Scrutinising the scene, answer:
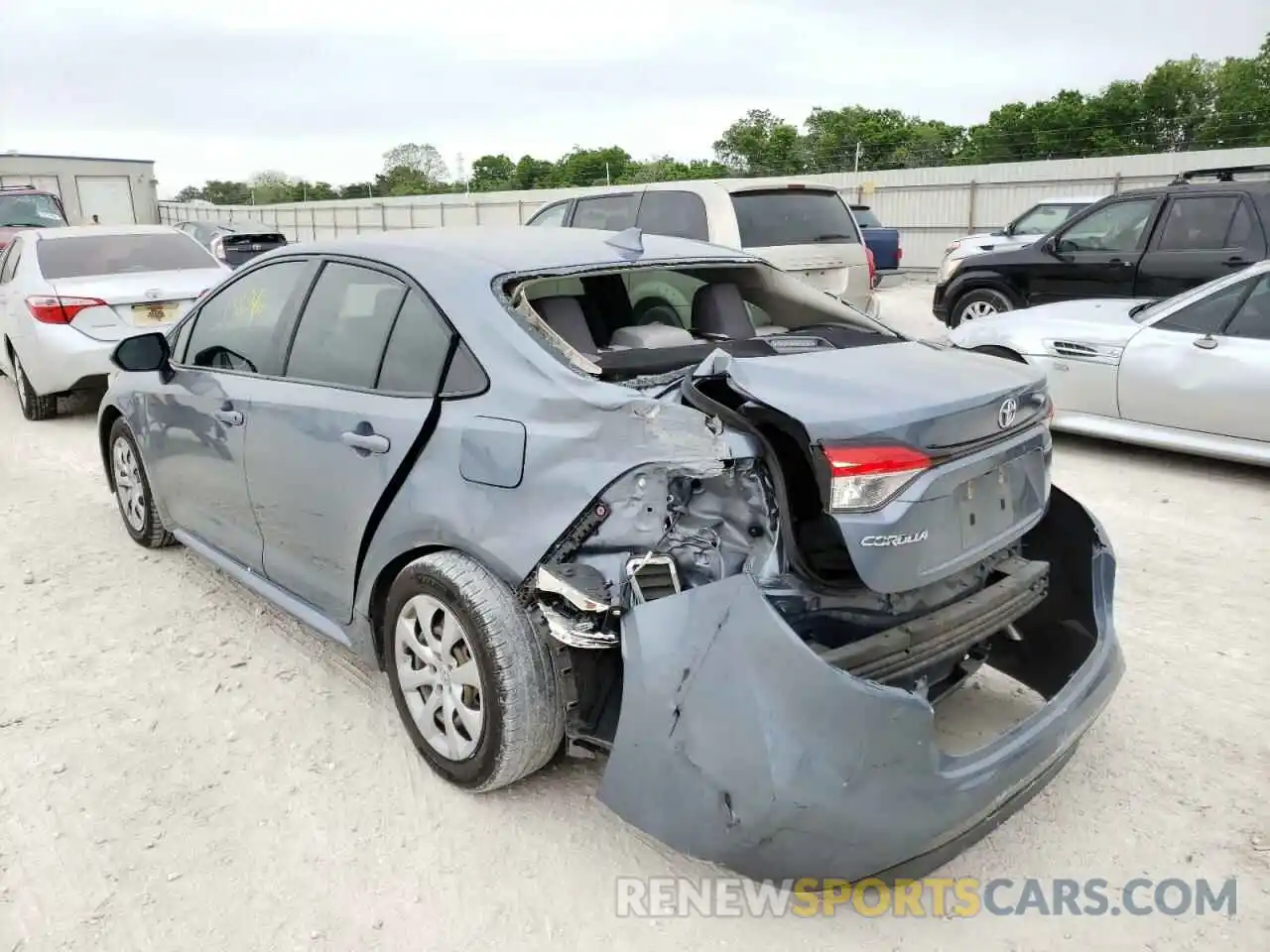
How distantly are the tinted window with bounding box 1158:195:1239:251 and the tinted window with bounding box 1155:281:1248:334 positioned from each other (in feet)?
9.01

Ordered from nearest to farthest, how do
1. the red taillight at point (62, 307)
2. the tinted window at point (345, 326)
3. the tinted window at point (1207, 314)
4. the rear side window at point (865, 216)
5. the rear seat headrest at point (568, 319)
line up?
1. the rear seat headrest at point (568, 319)
2. the tinted window at point (345, 326)
3. the tinted window at point (1207, 314)
4. the red taillight at point (62, 307)
5. the rear side window at point (865, 216)

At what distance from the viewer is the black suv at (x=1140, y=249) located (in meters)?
8.14

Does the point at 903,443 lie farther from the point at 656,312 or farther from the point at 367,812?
the point at 367,812

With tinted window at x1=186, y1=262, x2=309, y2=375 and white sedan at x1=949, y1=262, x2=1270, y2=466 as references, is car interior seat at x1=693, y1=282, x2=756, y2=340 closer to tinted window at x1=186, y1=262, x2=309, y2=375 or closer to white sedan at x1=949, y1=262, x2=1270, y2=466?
tinted window at x1=186, y1=262, x2=309, y2=375

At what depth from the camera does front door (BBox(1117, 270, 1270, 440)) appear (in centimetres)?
564

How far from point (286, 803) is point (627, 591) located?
1331 mm

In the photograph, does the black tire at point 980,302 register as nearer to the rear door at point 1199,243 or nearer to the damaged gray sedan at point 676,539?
the rear door at point 1199,243

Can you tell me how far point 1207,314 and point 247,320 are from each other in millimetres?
5605

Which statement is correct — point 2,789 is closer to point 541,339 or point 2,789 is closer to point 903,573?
point 541,339

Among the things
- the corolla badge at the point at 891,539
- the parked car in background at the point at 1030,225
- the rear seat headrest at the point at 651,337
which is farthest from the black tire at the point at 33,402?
the parked car in background at the point at 1030,225

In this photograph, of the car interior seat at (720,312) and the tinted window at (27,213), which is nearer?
the car interior seat at (720,312)

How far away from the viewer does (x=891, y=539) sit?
2.34m

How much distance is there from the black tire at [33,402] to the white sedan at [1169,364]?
761 cm

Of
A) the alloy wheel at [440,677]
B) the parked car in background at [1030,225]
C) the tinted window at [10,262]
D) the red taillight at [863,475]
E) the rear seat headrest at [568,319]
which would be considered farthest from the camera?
the parked car in background at [1030,225]
